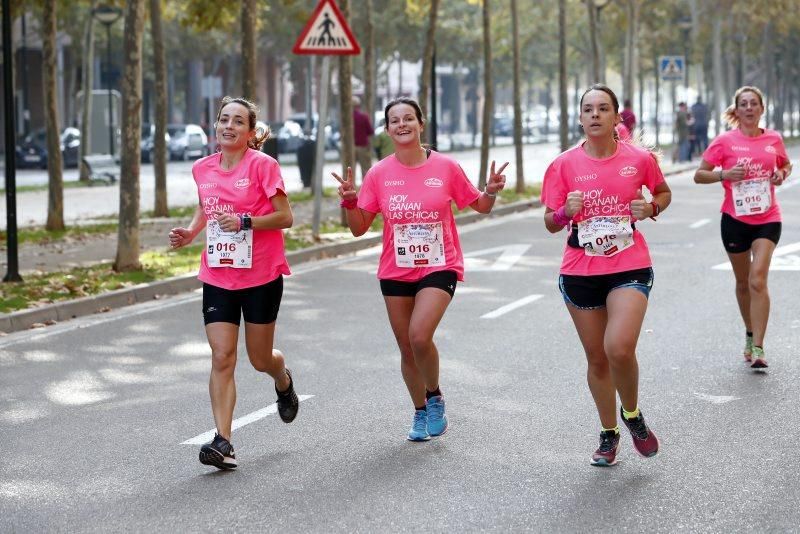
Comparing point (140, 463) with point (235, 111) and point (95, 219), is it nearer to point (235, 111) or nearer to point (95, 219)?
point (235, 111)

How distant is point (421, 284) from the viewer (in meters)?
8.06

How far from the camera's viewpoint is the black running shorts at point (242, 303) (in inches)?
308

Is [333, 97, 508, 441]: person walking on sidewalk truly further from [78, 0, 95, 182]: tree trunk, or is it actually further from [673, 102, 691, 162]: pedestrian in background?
[673, 102, 691, 162]: pedestrian in background

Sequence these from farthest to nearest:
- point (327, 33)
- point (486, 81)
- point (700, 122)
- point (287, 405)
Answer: point (700, 122) → point (486, 81) → point (327, 33) → point (287, 405)

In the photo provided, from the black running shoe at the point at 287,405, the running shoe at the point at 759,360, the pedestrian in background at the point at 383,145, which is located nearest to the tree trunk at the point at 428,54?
the pedestrian in background at the point at 383,145

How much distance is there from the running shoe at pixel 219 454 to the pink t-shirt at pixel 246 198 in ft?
2.45

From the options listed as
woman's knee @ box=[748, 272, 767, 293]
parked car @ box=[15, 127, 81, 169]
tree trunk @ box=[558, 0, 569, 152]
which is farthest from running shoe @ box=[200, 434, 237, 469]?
parked car @ box=[15, 127, 81, 169]

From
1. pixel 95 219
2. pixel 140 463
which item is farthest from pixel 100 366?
pixel 95 219

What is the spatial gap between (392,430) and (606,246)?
69.2 inches

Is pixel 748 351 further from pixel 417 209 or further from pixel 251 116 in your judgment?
pixel 251 116

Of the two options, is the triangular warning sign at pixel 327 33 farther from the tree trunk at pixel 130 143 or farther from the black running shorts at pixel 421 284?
the black running shorts at pixel 421 284

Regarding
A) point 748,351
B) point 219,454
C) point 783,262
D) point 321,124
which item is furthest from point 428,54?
point 219,454

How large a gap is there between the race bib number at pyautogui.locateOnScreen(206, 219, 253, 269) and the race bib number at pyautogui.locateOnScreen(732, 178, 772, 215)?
13.2 ft

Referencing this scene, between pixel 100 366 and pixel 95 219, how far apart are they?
15.8 meters
